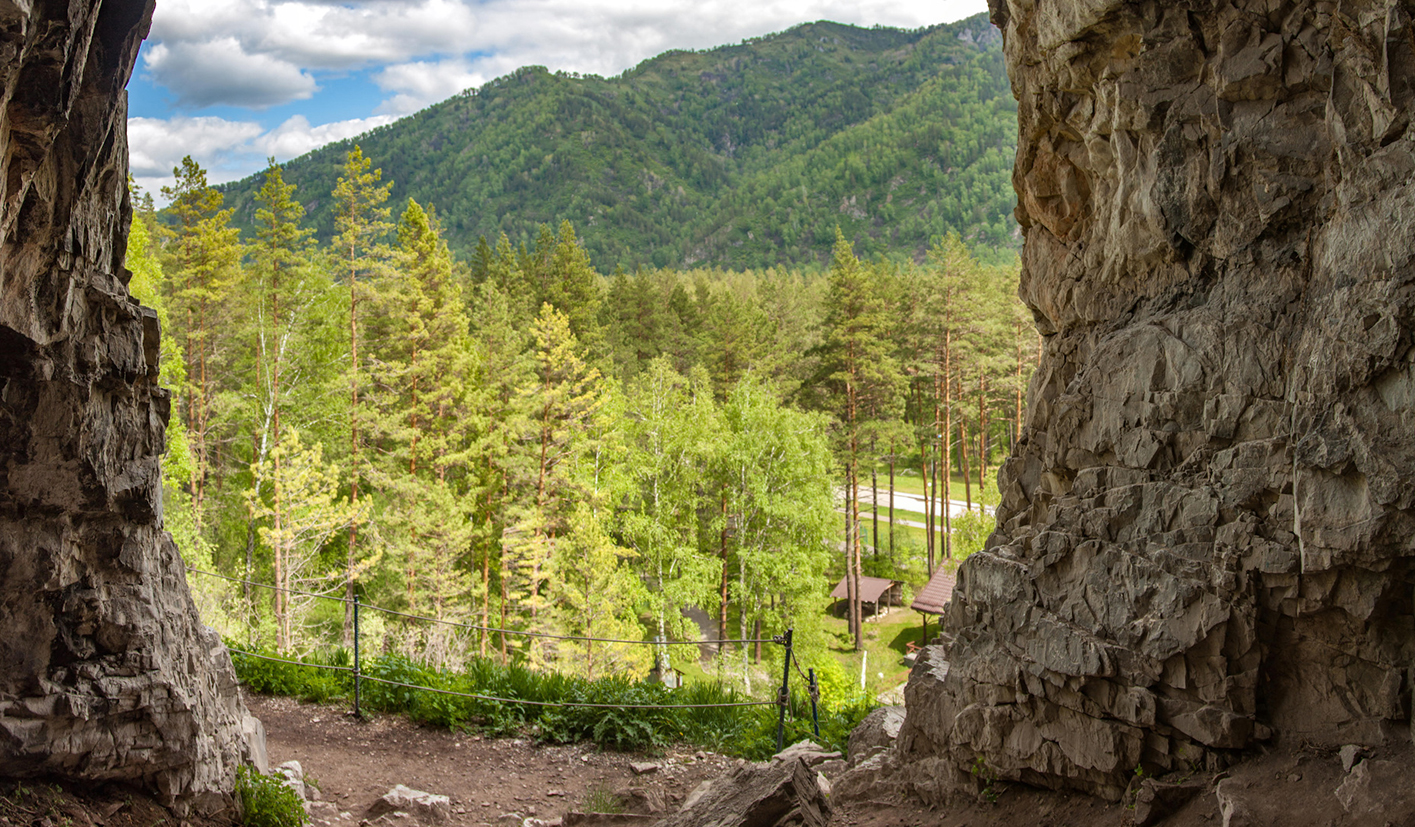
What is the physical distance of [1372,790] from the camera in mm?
3477

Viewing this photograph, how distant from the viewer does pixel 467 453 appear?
2217 cm

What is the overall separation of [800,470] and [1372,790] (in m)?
20.1

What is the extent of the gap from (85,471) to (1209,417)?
638 centimetres

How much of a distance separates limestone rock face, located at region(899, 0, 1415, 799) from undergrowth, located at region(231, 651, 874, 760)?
2.78 meters

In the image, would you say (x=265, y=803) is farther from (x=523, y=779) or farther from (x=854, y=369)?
(x=854, y=369)

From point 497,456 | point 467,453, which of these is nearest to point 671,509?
point 497,456

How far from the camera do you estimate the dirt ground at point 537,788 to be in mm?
3828

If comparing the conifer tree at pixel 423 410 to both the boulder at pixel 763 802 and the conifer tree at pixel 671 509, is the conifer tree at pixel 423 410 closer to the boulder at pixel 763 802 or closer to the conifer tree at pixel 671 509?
the conifer tree at pixel 671 509

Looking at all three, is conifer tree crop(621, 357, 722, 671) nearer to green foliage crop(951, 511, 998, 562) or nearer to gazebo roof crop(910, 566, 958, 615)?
gazebo roof crop(910, 566, 958, 615)

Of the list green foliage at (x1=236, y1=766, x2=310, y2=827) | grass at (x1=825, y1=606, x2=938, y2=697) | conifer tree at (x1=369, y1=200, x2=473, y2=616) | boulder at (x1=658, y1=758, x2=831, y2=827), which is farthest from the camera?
grass at (x1=825, y1=606, x2=938, y2=697)

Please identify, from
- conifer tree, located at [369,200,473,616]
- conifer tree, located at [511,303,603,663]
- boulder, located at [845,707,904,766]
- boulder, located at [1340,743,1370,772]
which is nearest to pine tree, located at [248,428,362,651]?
conifer tree, located at [369,200,473,616]

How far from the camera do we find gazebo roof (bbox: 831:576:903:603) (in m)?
29.9

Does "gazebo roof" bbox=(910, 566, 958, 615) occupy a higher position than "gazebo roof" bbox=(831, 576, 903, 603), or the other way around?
"gazebo roof" bbox=(910, 566, 958, 615)

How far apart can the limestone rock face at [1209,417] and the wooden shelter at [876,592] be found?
23.9 m
